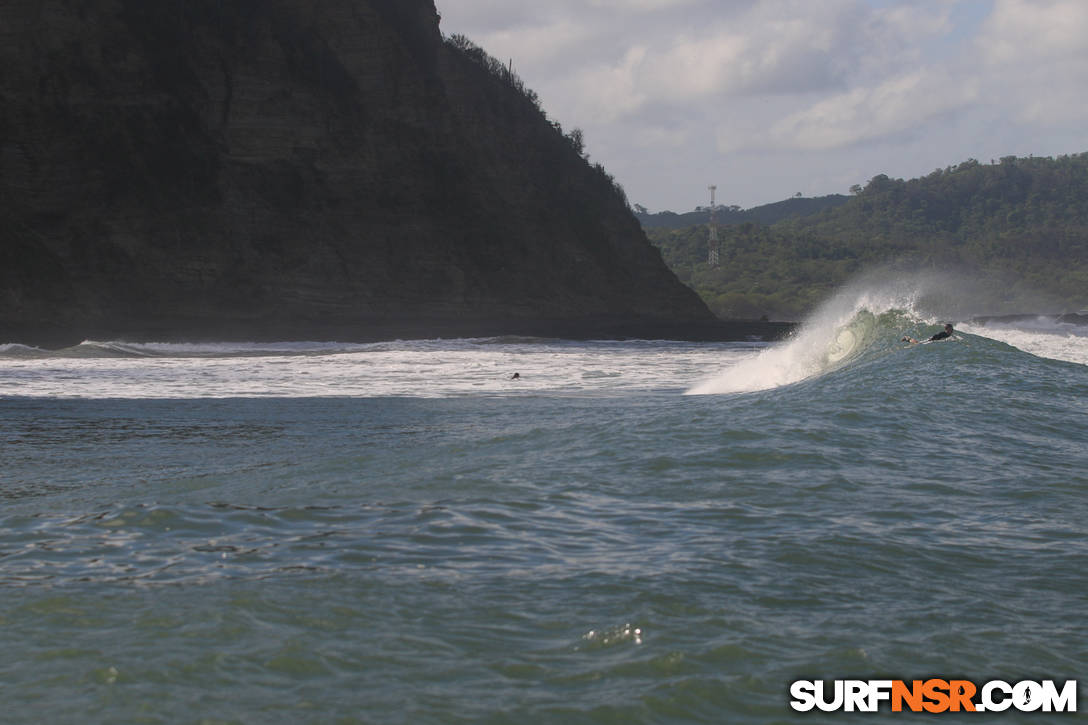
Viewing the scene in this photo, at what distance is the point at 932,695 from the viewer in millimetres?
3949

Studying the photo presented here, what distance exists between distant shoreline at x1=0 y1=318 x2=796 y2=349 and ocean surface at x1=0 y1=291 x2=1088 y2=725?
31.3m

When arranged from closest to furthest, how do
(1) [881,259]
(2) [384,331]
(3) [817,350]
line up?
(3) [817,350] < (2) [384,331] < (1) [881,259]

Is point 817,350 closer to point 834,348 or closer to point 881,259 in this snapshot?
point 834,348

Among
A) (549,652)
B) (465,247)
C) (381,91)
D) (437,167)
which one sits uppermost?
Answer: (381,91)

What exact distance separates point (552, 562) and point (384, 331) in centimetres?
4341

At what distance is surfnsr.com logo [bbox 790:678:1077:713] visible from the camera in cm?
387

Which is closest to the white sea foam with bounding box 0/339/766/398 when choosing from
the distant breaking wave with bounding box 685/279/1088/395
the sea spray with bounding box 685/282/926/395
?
the sea spray with bounding box 685/282/926/395

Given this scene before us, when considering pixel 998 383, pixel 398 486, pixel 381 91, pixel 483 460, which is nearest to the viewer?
pixel 398 486

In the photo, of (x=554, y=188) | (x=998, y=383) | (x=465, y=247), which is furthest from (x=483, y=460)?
(x=554, y=188)

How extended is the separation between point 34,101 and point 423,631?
49.5 meters

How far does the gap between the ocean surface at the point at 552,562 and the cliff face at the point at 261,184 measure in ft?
116

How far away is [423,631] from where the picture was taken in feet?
14.9

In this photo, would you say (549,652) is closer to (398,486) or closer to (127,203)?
(398,486)

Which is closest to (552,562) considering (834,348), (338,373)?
(834,348)
